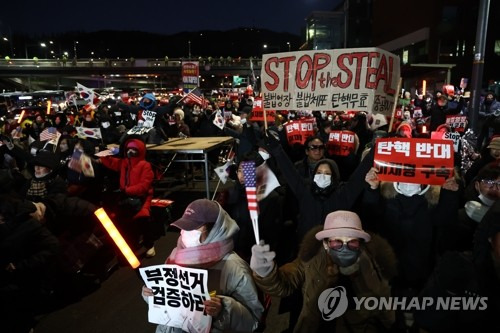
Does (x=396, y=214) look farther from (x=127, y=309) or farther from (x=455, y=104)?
(x=455, y=104)

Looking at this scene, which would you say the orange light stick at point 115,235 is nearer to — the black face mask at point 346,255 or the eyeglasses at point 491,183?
the black face mask at point 346,255

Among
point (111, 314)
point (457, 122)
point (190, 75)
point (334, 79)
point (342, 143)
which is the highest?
point (190, 75)

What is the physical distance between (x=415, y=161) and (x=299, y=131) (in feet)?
13.2

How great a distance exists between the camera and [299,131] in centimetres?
736

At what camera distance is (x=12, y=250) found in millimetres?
3910

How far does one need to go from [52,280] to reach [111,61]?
67423mm

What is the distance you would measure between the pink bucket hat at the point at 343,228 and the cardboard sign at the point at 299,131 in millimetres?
4648

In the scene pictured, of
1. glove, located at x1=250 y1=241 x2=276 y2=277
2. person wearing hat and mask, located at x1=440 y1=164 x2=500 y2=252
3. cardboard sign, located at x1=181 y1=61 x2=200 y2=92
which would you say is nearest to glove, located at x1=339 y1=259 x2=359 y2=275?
glove, located at x1=250 y1=241 x2=276 y2=277

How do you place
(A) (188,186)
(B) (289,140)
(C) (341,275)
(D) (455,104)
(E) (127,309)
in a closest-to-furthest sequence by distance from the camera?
1. (C) (341,275)
2. (E) (127,309)
3. (B) (289,140)
4. (A) (188,186)
5. (D) (455,104)

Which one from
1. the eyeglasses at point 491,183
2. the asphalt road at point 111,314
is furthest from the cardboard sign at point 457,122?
the asphalt road at point 111,314

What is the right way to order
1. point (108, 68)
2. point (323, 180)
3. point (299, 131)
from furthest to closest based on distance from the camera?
point (108, 68)
point (299, 131)
point (323, 180)

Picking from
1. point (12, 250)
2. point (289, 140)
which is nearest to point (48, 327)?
point (12, 250)

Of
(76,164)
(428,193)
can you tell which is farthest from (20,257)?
(428,193)

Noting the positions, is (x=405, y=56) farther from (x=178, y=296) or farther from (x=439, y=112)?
(x=178, y=296)
